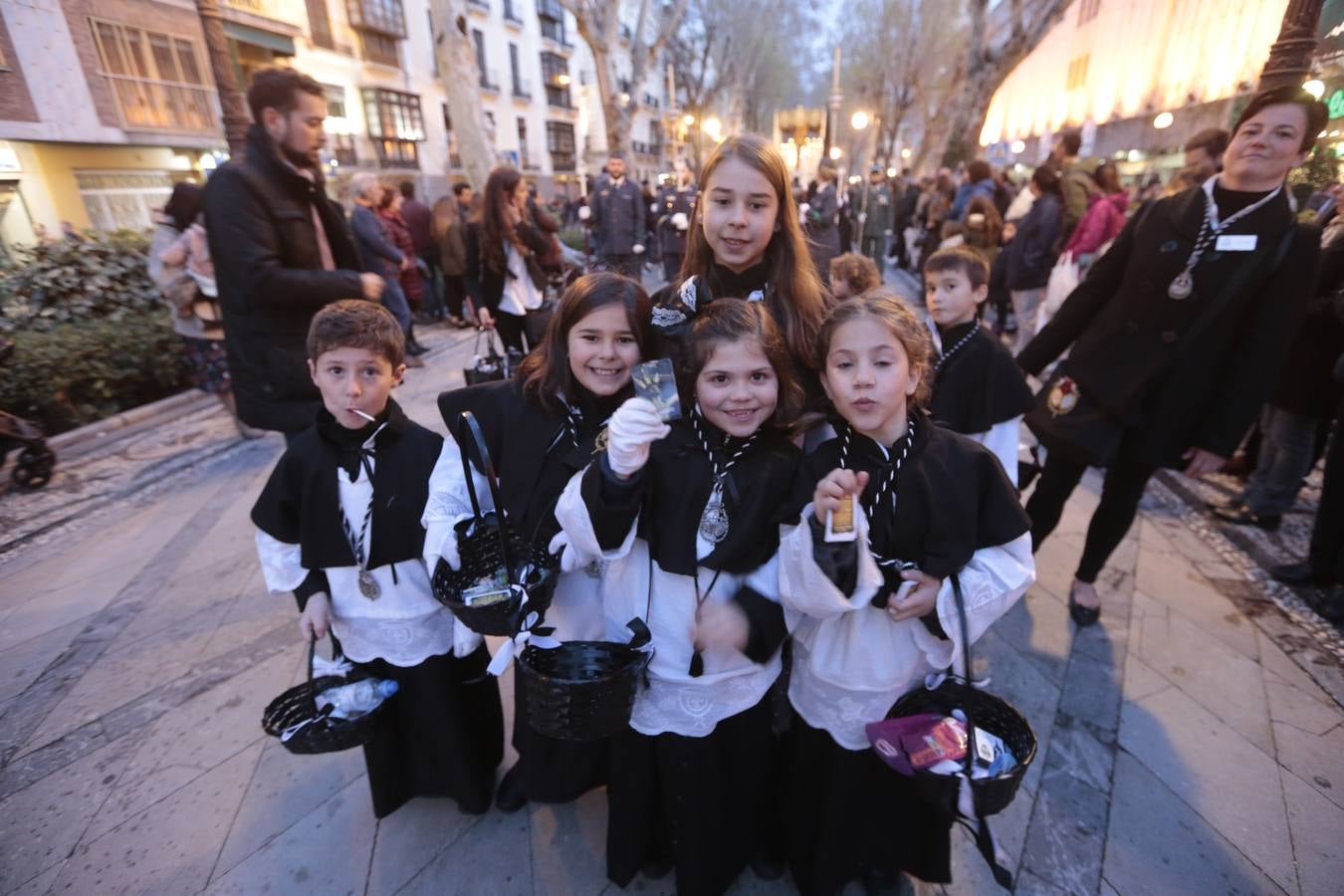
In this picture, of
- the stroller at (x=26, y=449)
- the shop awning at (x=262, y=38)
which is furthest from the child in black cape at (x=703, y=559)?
the shop awning at (x=262, y=38)

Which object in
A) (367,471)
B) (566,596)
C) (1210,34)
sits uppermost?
(1210,34)

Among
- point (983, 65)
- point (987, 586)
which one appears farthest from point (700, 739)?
point (983, 65)

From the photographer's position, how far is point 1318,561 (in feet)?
10.2

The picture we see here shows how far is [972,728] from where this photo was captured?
1280 millimetres

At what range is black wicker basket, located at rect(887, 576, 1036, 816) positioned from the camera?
3.94 ft

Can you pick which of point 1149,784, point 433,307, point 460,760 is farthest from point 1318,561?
point 433,307

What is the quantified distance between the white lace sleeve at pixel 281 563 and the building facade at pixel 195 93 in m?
4.58

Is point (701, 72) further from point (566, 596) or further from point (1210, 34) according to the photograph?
point (566, 596)

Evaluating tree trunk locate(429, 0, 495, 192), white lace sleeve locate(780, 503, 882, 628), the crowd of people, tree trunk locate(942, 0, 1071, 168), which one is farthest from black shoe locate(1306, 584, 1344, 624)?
tree trunk locate(942, 0, 1071, 168)

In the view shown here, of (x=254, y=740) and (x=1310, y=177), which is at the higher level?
(x=1310, y=177)

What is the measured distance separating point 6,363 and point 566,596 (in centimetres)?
541

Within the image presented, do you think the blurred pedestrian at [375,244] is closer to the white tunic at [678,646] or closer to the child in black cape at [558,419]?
the child in black cape at [558,419]

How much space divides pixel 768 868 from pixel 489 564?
4.27 feet

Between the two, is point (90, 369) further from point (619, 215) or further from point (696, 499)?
point (619, 215)
